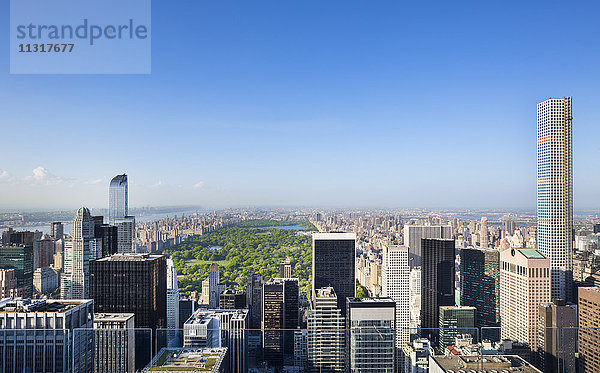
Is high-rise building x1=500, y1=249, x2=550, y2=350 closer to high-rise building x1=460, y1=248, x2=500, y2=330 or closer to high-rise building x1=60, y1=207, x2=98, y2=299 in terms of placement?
high-rise building x1=460, y1=248, x2=500, y2=330

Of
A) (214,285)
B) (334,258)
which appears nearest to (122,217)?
(214,285)

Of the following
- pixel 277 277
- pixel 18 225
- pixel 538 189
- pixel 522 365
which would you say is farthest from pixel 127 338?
pixel 538 189

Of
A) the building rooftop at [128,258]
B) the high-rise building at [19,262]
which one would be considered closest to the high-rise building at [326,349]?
the building rooftop at [128,258]

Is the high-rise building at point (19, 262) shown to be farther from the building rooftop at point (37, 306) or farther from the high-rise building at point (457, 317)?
the high-rise building at point (457, 317)

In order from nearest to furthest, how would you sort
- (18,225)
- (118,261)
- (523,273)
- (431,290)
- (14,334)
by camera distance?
(14,334), (18,225), (118,261), (523,273), (431,290)

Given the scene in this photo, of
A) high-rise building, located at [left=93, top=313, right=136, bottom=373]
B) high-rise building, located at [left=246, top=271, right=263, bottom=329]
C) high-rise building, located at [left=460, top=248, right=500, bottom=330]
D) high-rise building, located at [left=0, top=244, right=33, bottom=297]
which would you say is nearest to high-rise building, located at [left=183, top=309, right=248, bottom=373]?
high-rise building, located at [left=93, top=313, right=136, bottom=373]

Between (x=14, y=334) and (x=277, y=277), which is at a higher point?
(x=14, y=334)

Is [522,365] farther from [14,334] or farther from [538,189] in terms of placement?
[538,189]
